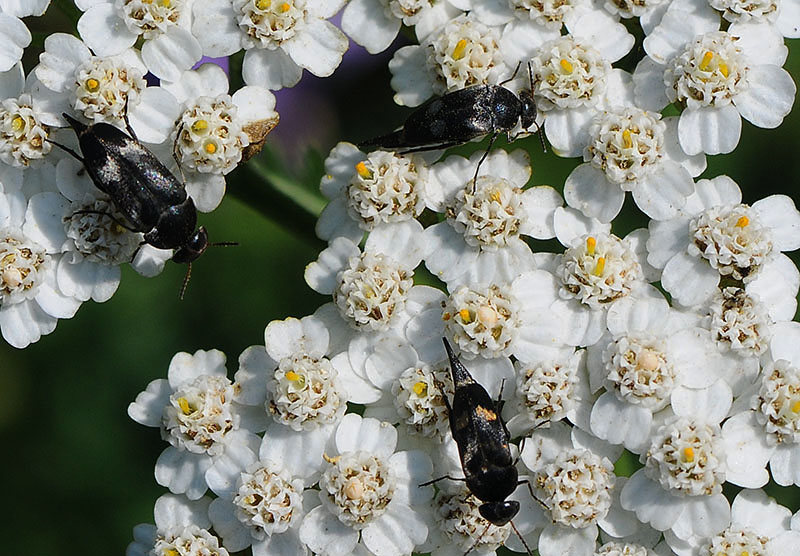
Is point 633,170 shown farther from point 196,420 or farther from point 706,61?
point 196,420

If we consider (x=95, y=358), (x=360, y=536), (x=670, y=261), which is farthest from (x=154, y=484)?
(x=670, y=261)

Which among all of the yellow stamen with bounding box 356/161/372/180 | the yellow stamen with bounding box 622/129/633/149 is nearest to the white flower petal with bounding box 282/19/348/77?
the yellow stamen with bounding box 356/161/372/180

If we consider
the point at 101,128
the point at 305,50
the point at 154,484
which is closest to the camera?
the point at 101,128

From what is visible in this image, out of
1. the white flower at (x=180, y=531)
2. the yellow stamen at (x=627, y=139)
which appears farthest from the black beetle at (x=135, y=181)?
the yellow stamen at (x=627, y=139)

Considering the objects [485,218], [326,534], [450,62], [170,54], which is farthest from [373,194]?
[326,534]

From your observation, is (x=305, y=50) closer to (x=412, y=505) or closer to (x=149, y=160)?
(x=149, y=160)

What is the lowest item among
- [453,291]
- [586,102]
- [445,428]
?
[445,428]
